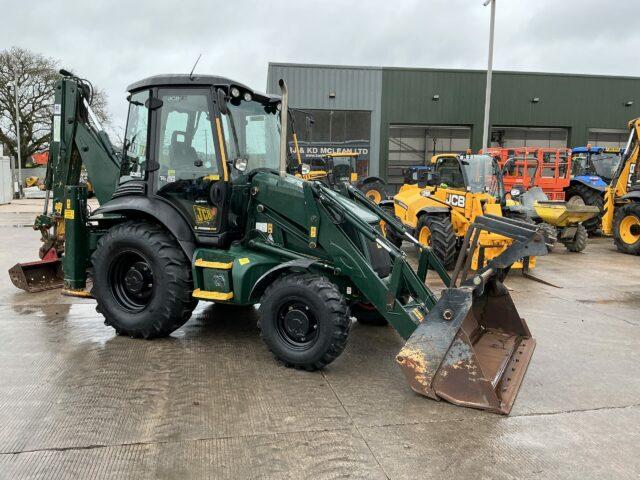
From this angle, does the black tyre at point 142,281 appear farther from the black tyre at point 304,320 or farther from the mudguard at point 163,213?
the black tyre at point 304,320

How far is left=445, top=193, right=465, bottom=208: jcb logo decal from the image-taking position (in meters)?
9.55

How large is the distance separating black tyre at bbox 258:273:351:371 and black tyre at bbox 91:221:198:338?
3.28 feet

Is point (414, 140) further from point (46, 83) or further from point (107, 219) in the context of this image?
point (107, 219)

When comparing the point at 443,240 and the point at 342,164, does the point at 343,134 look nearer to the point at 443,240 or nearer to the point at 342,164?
the point at 342,164

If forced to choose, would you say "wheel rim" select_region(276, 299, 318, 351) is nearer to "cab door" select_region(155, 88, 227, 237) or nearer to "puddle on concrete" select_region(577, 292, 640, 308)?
"cab door" select_region(155, 88, 227, 237)

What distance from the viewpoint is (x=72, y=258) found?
A: 18.4 feet

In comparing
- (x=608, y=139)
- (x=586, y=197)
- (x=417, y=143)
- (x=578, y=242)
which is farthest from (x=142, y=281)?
(x=608, y=139)

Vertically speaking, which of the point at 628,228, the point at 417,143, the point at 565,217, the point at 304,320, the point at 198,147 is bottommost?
the point at 304,320

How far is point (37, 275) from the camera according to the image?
7.21 meters

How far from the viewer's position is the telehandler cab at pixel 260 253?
3965 mm

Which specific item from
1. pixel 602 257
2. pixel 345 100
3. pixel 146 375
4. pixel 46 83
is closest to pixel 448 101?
pixel 345 100

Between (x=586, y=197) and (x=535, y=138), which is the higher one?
(x=535, y=138)

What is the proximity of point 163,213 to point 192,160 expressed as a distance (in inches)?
23.4

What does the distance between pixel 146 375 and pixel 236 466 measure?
5.26ft
